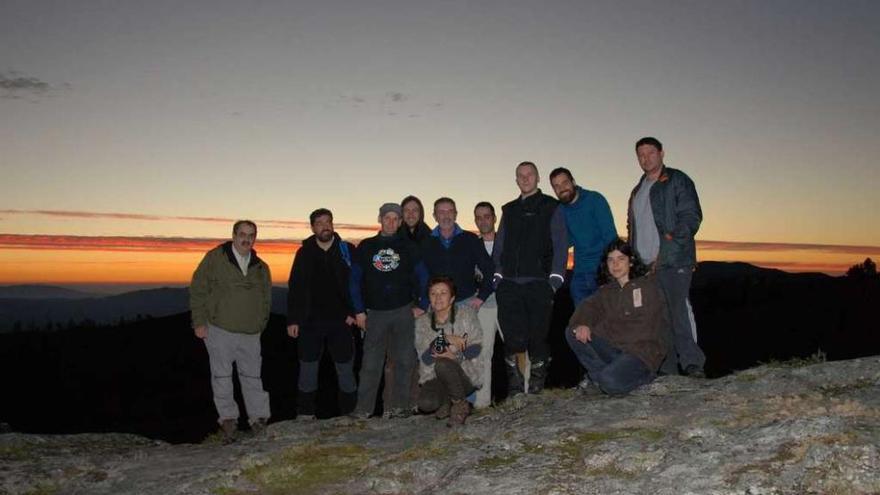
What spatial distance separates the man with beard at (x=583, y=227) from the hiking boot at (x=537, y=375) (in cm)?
94

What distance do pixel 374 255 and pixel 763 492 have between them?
6.38 meters

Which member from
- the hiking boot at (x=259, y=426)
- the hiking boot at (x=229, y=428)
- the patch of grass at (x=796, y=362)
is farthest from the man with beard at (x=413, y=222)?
the patch of grass at (x=796, y=362)

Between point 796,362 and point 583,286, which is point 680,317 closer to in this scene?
point 583,286

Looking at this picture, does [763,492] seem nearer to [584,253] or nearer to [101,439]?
[584,253]

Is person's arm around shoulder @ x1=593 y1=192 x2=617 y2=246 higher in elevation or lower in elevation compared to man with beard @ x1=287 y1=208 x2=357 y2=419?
higher

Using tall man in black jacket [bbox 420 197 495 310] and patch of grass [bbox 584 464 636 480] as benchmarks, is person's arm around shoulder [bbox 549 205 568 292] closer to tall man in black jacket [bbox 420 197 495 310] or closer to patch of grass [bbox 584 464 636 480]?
tall man in black jacket [bbox 420 197 495 310]

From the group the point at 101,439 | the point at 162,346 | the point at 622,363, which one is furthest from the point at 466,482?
the point at 162,346

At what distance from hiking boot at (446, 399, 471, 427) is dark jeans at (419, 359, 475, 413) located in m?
0.08

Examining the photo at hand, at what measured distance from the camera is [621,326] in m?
8.80

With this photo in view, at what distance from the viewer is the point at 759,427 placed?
249 inches

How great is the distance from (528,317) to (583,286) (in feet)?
2.70

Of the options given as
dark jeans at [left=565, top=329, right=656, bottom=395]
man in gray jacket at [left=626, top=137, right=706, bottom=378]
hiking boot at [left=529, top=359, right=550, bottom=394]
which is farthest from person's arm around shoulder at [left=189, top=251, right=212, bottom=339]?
man in gray jacket at [left=626, top=137, right=706, bottom=378]

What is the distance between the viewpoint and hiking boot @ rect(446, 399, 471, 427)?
28.5 ft

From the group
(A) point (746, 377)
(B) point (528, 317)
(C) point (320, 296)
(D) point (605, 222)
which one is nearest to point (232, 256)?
(C) point (320, 296)
